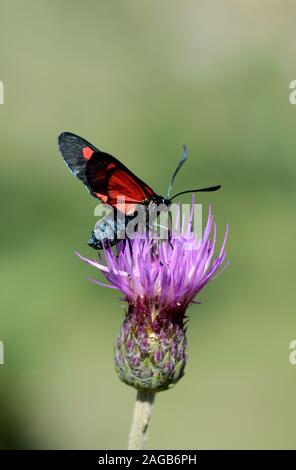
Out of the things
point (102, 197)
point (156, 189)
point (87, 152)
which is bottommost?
point (102, 197)

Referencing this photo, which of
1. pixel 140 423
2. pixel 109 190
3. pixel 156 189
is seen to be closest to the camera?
pixel 140 423

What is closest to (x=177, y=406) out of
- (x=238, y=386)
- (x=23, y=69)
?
(x=238, y=386)

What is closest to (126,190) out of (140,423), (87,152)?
(87,152)

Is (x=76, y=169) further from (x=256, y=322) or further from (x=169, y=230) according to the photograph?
(x=256, y=322)

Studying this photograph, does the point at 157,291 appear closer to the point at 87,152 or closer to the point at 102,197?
the point at 102,197

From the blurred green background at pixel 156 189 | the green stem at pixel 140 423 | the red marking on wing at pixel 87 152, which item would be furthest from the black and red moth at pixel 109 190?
the blurred green background at pixel 156 189

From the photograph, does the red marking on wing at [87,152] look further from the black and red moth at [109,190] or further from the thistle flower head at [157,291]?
the thistle flower head at [157,291]

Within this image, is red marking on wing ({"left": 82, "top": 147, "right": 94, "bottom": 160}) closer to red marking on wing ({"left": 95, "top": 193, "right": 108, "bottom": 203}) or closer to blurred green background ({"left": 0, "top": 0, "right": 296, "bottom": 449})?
red marking on wing ({"left": 95, "top": 193, "right": 108, "bottom": 203})

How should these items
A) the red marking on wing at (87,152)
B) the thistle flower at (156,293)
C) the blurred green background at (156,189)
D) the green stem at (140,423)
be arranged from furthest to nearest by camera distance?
the blurred green background at (156,189)
the red marking on wing at (87,152)
the thistle flower at (156,293)
the green stem at (140,423)
